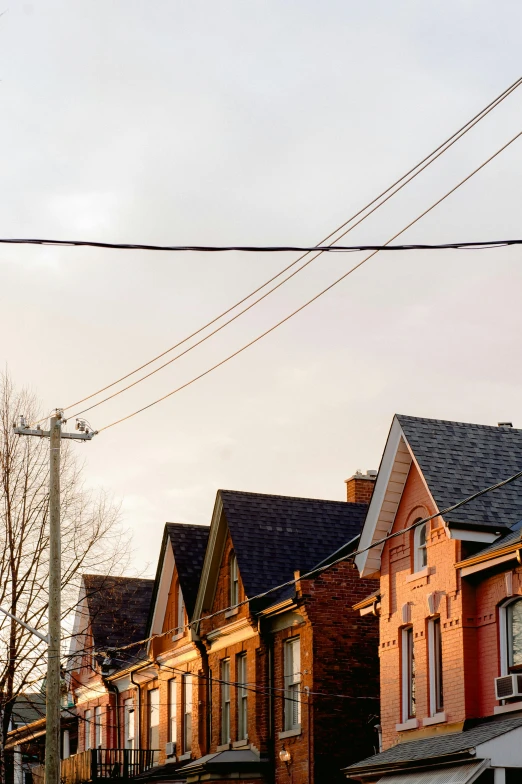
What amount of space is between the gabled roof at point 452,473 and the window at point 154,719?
1357 cm

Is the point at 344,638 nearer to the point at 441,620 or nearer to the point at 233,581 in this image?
the point at 233,581

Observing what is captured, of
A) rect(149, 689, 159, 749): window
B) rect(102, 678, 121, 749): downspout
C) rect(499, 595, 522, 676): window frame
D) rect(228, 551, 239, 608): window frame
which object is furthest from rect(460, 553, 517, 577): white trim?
rect(102, 678, 121, 749): downspout

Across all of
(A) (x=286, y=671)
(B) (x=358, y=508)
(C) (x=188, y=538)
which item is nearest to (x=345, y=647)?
(A) (x=286, y=671)

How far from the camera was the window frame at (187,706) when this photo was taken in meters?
33.2

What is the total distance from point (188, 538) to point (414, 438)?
13538 mm

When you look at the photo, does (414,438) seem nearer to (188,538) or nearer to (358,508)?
(358,508)

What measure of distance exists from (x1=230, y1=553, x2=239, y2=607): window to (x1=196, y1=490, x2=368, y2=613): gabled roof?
71cm

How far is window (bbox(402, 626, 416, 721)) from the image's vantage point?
23.1m

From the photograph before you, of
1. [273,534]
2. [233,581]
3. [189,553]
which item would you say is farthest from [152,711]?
[273,534]

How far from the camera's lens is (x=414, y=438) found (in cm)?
2322

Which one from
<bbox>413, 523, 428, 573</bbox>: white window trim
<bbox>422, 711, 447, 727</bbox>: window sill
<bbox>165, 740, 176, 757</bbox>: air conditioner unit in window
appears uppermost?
<bbox>413, 523, 428, 573</bbox>: white window trim

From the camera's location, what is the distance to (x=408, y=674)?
76.8 feet

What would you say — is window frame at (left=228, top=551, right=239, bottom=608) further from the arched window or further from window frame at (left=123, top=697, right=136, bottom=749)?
the arched window

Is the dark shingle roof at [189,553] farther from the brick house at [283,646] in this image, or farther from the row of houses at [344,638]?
the brick house at [283,646]
